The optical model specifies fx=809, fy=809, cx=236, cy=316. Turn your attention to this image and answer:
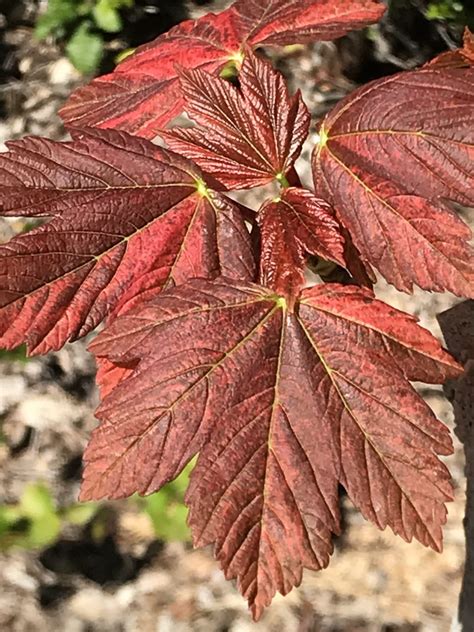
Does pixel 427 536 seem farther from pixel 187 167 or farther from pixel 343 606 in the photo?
pixel 343 606

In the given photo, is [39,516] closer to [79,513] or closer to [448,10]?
[79,513]

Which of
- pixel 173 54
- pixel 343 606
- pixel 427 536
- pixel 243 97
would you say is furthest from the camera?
pixel 343 606

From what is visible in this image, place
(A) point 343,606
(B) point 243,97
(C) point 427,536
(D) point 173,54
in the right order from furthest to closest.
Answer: (A) point 343,606
(D) point 173,54
(B) point 243,97
(C) point 427,536

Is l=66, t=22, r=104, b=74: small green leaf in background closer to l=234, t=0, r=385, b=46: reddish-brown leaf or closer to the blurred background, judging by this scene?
the blurred background

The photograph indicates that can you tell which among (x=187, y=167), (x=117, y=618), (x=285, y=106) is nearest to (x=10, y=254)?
(x=187, y=167)

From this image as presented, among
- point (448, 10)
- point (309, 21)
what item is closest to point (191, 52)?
point (309, 21)

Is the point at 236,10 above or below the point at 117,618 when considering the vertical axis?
above

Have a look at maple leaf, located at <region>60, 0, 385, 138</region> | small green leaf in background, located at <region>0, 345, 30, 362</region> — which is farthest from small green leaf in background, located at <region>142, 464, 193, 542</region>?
maple leaf, located at <region>60, 0, 385, 138</region>

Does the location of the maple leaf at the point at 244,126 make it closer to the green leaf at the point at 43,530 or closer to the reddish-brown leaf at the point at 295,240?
the reddish-brown leaf at the point at 295,240
